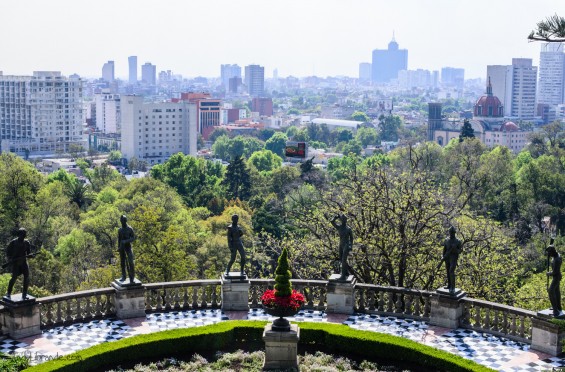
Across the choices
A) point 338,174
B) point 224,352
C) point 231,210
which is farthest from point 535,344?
point 338,174

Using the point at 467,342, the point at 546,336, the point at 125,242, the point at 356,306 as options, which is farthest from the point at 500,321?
the point at 125,242

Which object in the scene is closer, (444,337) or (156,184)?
(444,337)

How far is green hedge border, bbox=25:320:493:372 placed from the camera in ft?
72.6

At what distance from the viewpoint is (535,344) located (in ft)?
78.1

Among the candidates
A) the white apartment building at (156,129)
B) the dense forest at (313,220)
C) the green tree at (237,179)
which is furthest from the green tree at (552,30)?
the white apartment building at (156,129)

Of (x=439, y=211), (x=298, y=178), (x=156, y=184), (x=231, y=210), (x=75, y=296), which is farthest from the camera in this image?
(x=298, y=178)

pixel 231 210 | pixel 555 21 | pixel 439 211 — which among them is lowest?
pixel 231 210

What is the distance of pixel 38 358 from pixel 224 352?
17.8ft

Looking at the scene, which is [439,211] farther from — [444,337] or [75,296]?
[75,296]

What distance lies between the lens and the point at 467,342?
80.5 ft

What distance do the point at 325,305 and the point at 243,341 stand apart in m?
4.46

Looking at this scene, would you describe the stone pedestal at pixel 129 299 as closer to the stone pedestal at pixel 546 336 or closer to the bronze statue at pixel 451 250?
the bronze statue at pixel 451 250

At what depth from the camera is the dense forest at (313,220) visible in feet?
107

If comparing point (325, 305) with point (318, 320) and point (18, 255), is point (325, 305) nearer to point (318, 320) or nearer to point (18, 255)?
point (318, 320)
